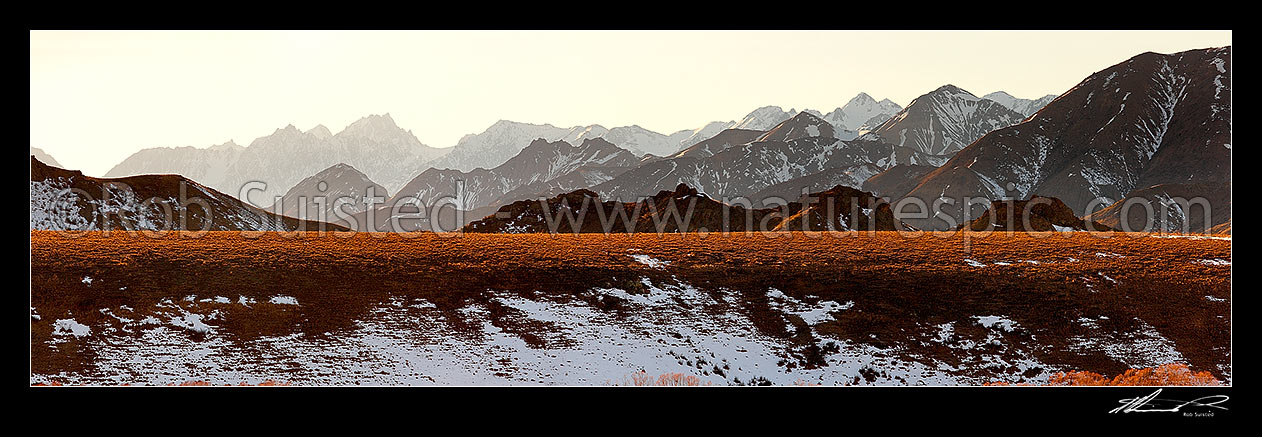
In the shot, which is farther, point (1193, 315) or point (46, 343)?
point (1193, 315)

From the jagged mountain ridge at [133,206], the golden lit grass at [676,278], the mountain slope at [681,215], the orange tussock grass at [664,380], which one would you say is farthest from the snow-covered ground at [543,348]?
the mountain slope at [681,215]

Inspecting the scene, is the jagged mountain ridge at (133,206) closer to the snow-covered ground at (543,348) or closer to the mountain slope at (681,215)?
the mountain slope at (681,215)

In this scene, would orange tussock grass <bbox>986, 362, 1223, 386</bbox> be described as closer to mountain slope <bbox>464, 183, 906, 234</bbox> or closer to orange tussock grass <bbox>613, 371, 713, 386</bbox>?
orange tussock grass <bbox>613, 371, 713, 386</bbox>

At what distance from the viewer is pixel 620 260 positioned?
33.3 m

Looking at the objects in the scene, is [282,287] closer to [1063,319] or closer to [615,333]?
[615,333]

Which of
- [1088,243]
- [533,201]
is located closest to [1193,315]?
[1088,243]

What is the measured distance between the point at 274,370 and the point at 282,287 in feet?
21.3

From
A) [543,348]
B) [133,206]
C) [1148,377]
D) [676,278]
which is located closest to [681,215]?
[133,206]
